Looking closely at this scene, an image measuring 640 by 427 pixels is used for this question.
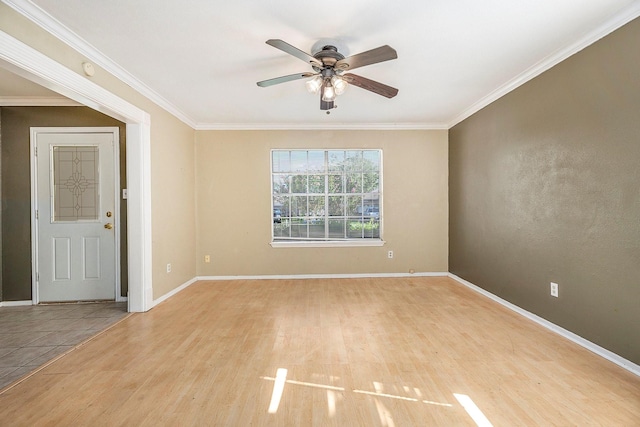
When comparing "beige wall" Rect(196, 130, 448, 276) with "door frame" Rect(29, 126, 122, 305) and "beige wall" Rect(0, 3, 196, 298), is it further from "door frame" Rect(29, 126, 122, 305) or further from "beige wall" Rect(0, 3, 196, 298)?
"door frame" Rect(29, 126, 122, 305)

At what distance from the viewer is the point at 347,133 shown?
488cm

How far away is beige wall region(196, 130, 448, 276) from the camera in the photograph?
4840 millimetres

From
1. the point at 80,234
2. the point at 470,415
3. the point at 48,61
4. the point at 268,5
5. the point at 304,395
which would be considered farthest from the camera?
the point at 80,234

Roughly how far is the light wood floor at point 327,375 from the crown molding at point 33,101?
282cm

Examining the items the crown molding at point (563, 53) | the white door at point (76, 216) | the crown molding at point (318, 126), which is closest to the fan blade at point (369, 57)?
the crown molding at point (563, 53)

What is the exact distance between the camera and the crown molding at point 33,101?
3.57m

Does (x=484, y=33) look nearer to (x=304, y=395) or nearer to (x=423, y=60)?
(x=423, y=60)

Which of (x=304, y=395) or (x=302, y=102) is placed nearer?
(x=304, y=395)

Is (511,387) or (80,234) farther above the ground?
(80,234)

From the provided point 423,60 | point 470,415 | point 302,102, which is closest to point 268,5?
point 423,60

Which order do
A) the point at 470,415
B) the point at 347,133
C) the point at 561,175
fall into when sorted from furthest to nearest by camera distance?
the point at 347,133, the point at 561,175, the point at 470,415

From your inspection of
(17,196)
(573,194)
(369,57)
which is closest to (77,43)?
(369,57)

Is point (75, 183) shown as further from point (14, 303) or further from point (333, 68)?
point (333, 68)

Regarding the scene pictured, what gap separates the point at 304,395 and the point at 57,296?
147 inches
